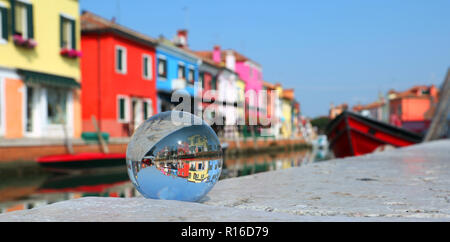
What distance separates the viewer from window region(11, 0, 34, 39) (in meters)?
16.5

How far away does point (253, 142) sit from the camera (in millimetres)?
35250

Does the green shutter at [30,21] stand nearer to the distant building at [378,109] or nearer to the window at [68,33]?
the window at [68,33]

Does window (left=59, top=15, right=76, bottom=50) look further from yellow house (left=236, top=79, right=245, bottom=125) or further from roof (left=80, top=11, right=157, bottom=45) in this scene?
yellow house (left=236, top=79, right=245, bottom=125)

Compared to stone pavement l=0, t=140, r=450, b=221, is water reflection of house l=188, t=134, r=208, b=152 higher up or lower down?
higher up

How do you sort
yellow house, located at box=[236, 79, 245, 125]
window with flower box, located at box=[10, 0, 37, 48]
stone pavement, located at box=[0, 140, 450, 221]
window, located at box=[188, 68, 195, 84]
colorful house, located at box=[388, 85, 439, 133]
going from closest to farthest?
1. stone pavement, located at box=[0, 140, 450, 221]
2. window with flower box, located at box=[10, 0, 37, 48]
3. window, located at box=[188, 68, 195, 84]
4. yellow house, located at box=[236, 79, 245, 125]
5. colorful house, located at box=[388, 85, 439, 133]

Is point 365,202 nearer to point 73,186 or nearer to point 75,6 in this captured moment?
point 73,186

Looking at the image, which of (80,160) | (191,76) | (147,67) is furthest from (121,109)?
(191,76)

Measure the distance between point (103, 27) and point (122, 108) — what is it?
4.18 metres

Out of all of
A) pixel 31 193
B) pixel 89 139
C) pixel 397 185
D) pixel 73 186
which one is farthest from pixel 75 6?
pixel 397 185

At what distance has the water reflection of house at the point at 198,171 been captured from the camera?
103 inches

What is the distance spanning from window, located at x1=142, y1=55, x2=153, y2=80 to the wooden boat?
33.3 ft

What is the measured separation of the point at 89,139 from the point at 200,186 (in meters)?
16.5

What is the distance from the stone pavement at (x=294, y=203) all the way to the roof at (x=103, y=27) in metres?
19.6

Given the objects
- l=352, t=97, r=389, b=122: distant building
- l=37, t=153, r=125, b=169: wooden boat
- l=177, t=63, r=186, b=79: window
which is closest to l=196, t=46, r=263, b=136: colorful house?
l=177, t=63, r=186, b=79: window
